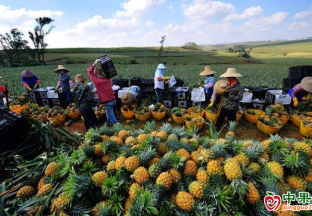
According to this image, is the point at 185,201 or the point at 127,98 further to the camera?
the point at 127,98

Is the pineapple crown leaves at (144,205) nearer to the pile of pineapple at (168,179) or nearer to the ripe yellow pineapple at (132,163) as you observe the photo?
the pile of pineapple at (168,179)

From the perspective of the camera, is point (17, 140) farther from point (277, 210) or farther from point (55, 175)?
point (277, 210)

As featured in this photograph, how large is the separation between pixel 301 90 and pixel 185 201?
687cm

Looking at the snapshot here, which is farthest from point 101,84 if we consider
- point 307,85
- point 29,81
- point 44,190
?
point 307,85

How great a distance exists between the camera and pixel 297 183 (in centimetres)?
134

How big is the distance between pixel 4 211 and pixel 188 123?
456cm

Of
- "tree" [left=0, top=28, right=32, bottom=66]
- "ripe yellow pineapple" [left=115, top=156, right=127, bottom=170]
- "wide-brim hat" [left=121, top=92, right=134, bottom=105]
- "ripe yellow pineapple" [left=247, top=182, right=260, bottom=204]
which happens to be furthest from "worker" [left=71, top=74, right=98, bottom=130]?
"tree" [left=0, top=28, right=32, bottom=66]

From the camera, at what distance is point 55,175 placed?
1.51m

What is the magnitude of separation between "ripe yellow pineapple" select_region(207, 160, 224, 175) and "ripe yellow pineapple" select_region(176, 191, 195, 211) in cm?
24

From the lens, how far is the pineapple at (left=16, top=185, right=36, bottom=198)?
4.82 ft

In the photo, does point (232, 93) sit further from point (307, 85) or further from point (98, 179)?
point (98, 179)

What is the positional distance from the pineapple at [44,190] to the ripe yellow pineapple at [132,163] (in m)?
0.69

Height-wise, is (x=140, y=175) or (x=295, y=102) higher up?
(x=140, y=175)

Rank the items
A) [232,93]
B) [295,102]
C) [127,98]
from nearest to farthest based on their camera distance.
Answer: [232,93]
[295,102]
[127,98]
